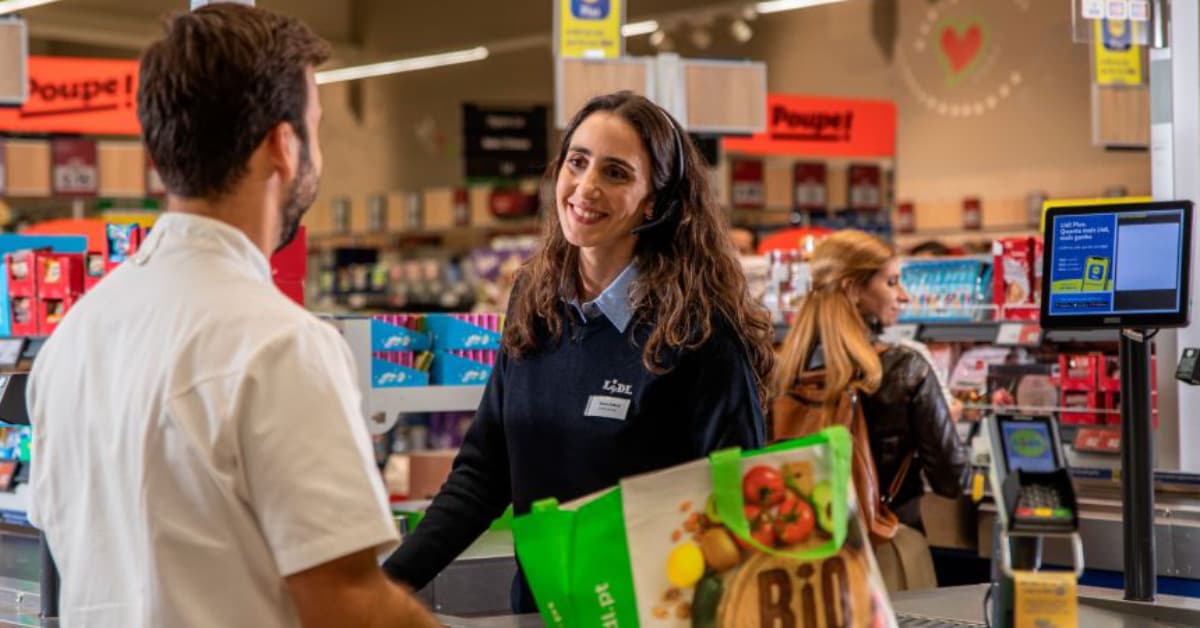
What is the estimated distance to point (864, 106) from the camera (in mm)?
12422

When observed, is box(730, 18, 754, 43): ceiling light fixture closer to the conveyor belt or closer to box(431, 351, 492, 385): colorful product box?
box(431, 351, 492, 385): colorful product box

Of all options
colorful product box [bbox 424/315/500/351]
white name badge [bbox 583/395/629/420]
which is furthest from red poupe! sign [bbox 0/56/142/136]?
white name badge [bbox 583/395/629/420]

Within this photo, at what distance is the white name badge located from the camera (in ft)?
7.91

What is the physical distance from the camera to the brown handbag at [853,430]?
4.53 meters

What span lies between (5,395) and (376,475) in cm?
132

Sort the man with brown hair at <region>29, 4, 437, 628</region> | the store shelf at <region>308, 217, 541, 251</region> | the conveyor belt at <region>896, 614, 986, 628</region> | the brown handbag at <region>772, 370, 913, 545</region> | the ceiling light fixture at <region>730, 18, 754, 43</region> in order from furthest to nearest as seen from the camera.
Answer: the store shelf at <region>308, 217, 541, 251</region>
the ceiling light fixture at <region>730, 18, 754, 43</region>
the brown handbag at <region>772, 370, 913, 545</region>
the conveyor belt at <region>896, 614, 986, 628</region>
the man with brown hair at <region>29, 4, 437, 628</region>

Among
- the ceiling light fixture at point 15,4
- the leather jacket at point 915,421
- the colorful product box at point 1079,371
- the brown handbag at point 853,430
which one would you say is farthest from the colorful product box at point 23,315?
the ceiling light fixture at point 15,4

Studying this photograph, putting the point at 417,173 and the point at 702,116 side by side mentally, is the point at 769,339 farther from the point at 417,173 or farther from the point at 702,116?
the point at 417,173

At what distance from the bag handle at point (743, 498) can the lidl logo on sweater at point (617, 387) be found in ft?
2.05

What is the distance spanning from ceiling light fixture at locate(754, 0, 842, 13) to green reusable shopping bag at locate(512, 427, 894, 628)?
13.7 m

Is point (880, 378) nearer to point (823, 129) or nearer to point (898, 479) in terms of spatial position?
point (898, 479)

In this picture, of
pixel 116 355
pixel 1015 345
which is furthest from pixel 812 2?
pixel 116 355

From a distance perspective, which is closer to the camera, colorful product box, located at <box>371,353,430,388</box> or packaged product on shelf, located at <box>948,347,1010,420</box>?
colorful product box, located at <box>371,353,430,388</box>

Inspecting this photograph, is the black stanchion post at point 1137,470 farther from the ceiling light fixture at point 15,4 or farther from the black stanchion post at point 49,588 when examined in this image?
the ceiling light fixture at point 15,4
